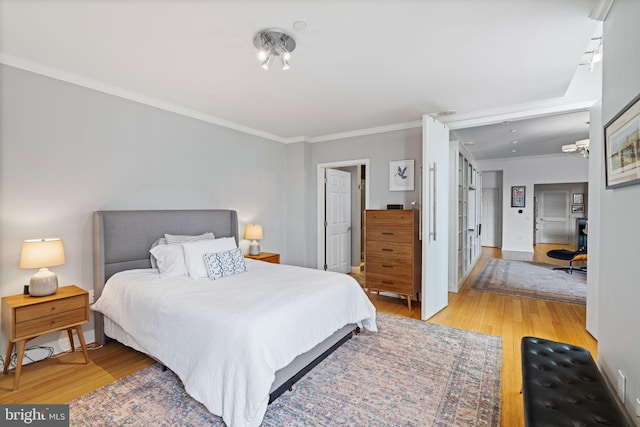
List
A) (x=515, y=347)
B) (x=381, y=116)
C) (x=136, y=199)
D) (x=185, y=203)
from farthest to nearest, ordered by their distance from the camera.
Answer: (x=381, y=116) < (x=185, y=203) < (x=136, y=199) < (x=515, y=347)

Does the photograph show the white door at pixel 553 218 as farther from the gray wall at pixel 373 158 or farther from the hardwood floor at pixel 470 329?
the gray wall at pixel 373 158

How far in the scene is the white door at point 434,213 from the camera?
3428 mm

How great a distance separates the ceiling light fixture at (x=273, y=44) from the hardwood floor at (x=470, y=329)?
105 inches

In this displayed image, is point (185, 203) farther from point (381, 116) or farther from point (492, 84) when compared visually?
point (492, 84)

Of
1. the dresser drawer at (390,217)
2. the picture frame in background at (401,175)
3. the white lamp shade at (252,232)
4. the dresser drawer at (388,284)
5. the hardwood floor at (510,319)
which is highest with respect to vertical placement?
the picture frame in background at (401,175)

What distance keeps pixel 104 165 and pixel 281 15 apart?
2.30 meters

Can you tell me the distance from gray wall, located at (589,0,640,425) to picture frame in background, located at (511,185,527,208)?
6.90 metres

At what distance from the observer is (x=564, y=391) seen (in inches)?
58.9

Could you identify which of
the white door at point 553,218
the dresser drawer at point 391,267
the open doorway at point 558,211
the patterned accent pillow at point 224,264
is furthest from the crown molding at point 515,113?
the white door at point 553,218

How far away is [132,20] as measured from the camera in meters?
1.92

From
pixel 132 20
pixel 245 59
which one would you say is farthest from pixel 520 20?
pixel 132 20

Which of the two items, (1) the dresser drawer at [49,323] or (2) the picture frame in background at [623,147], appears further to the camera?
(1) the dresser drawer at [49,323]

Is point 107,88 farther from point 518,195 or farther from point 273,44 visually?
point 518,195

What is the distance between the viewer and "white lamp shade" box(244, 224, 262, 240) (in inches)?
169
